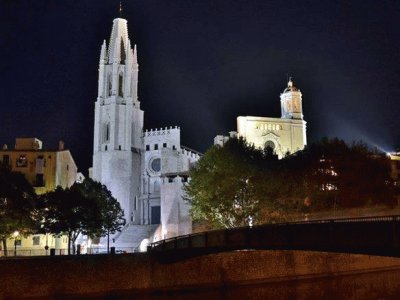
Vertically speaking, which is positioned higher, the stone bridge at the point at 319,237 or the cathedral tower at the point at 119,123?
the cathedral tower at the point at 119,123

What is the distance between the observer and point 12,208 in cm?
4847

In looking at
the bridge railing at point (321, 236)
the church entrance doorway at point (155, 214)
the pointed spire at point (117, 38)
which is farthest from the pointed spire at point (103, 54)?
the bridge railing at point (321, 236)

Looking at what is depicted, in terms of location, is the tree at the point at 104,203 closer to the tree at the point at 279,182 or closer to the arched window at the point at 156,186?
the arched window at the point at 156,186

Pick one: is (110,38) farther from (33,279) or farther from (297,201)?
(33,279)

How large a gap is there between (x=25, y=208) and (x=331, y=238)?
3634 cm

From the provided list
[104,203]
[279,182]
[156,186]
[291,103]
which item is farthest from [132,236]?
[291,103]

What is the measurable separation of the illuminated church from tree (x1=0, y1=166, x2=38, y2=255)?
3295cm

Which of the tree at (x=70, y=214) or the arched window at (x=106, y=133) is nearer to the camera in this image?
the tree at (x=70, y=214)

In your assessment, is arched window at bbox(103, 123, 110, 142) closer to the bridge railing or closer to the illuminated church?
the illuminated church

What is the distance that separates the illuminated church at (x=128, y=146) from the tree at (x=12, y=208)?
32951 mm

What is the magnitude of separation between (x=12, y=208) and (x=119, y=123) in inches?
1764

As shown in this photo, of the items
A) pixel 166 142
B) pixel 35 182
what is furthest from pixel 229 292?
pixel 166 142

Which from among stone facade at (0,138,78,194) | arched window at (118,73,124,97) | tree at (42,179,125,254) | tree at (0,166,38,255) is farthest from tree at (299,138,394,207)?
arched window at (118,73,124,97)

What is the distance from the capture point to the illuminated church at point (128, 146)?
293 ft
